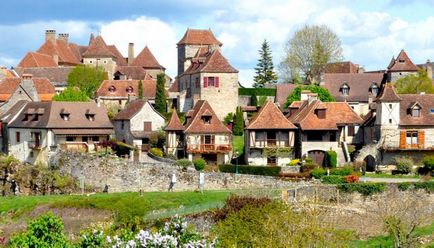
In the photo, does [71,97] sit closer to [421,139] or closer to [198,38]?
[198,38]

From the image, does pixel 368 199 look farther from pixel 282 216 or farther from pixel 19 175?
pixel 19 175

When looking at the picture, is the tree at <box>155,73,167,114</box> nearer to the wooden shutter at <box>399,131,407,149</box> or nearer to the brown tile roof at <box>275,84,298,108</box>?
the brown tile roof at <box>275,84,298,108</box>

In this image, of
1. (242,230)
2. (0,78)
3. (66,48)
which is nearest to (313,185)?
(242,230)

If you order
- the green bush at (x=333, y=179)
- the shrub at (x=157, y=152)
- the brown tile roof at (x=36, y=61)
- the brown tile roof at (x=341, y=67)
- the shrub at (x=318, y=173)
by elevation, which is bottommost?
the green bush at (x=333, y=179)

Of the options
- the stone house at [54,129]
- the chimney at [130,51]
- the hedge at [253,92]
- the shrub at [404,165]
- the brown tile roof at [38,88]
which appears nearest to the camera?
the shrub at [404,165]

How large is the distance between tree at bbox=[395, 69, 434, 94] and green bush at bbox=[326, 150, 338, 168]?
60.5 ft

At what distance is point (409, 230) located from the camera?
37500mm

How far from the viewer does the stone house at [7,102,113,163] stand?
61.3 meters

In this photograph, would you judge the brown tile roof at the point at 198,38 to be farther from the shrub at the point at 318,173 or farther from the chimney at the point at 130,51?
the shrub at the point at 318,173

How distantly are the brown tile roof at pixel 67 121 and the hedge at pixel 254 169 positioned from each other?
12.4 meters

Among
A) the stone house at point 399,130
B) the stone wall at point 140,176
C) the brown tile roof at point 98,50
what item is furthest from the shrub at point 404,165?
the brown tile roof at point 98,50

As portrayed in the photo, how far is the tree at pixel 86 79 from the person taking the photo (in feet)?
285

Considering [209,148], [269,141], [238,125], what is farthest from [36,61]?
[269,141]

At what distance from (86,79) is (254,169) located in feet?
125
